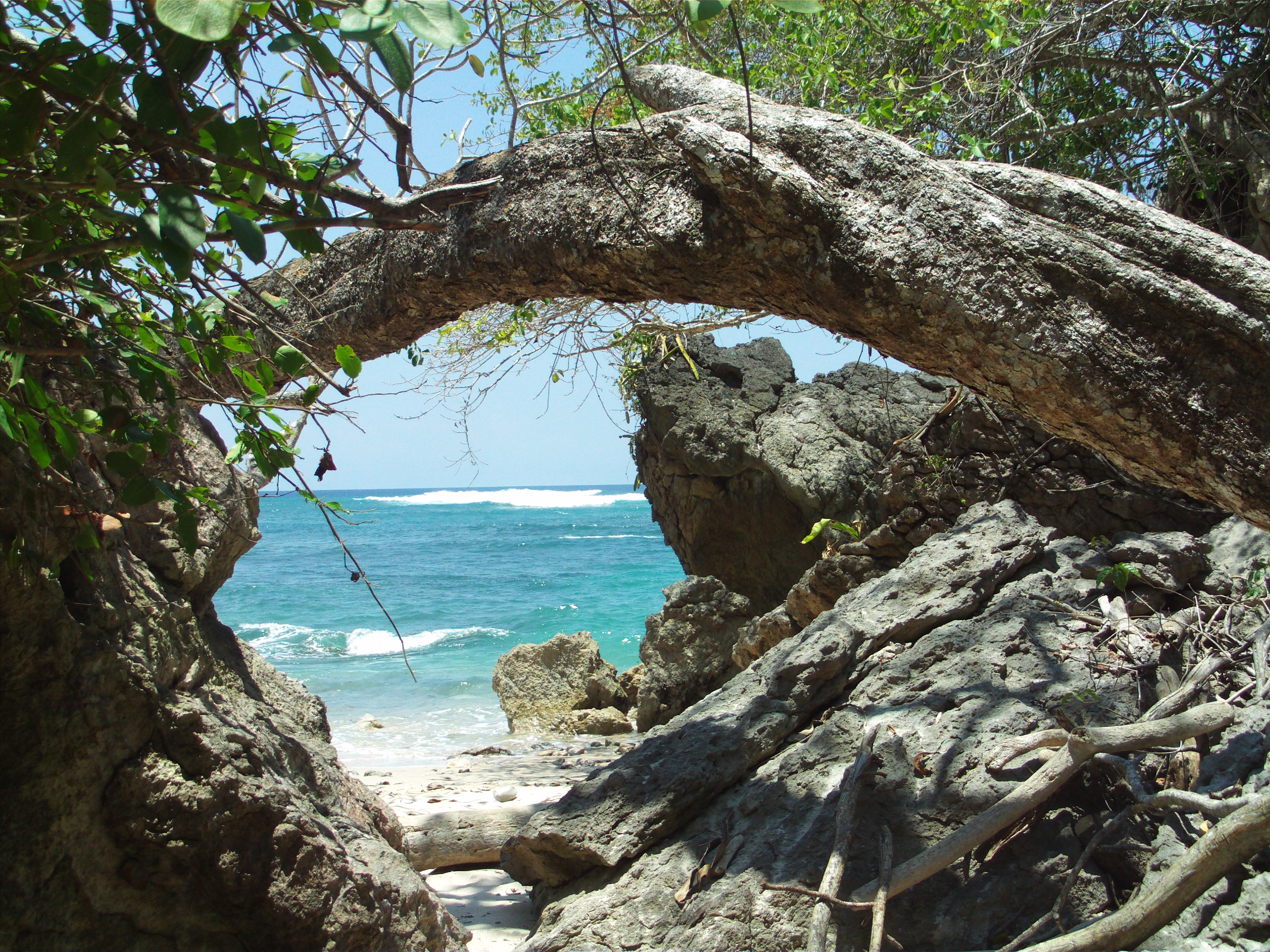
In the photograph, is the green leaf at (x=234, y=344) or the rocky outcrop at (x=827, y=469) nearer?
the green leaf at (x=234, y=344)

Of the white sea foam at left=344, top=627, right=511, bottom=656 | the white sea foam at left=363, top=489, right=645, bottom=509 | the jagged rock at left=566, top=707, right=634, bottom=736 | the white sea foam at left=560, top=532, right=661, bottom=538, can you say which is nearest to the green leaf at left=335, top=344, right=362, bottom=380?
the jagged rock at left=566, top=707, right=634, bottom=736

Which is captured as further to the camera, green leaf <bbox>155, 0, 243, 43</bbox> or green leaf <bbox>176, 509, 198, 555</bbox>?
green leaf <bbox>176, 509, 198, 555</bbox>

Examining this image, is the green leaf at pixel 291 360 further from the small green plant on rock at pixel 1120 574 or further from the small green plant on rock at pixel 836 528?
the small green plant on rock at pixel 836 528

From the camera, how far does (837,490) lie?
7762mm

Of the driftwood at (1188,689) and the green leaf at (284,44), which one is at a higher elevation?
the green leaf at (284,44)

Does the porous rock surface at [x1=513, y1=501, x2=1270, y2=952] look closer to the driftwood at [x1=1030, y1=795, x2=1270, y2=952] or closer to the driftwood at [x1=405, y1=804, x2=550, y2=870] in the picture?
the driftwood at [x1=1030, y1=795, x2=1270, y2=952]

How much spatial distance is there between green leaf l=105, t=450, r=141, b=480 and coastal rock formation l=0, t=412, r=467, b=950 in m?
0.56

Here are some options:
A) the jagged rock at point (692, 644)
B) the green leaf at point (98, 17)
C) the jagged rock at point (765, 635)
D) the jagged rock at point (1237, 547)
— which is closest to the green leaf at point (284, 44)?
the green leaf at point (98, 17)

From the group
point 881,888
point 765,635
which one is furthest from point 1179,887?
point 765,635

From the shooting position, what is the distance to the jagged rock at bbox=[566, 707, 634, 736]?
Answer: 31.5 ft

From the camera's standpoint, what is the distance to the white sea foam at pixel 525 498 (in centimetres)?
7175

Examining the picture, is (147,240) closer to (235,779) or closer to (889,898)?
Result: (235,779)

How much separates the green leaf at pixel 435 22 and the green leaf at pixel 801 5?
0.38 metres

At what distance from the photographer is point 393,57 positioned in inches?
36.8
